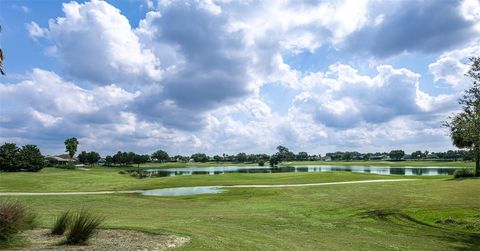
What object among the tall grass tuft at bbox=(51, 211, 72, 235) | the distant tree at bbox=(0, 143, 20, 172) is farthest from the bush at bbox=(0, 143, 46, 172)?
the tall grass tuft at bbox=(51, 211, 72, 235)

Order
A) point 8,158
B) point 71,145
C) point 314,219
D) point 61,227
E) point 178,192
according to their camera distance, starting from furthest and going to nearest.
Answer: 1. point 71,145
2. point 8,158
3. point 178,192
4. point 314,219
5. point 61,227

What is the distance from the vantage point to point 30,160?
276 ft

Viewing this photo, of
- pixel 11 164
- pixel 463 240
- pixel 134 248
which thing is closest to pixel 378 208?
pixel 463 240

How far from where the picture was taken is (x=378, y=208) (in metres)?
24.2

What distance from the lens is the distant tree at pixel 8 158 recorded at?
264 ft

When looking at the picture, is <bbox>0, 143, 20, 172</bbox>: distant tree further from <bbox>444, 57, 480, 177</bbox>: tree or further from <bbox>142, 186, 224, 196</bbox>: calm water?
<bbox>444, 57, 480, 177</bbox>: tree

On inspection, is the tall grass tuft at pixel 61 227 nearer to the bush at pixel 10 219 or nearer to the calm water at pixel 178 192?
the bush at pixel 10 219

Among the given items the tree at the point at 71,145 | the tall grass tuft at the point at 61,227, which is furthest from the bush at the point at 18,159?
the tall grass tuft at the point at 61,227

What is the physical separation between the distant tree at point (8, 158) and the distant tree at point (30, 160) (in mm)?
938

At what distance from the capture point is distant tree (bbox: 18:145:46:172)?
83.1 meters

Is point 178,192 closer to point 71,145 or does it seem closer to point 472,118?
point 472,118

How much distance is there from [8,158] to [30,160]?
4.14 meters

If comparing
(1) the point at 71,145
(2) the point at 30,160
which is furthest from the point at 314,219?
(1) the point at 71,145

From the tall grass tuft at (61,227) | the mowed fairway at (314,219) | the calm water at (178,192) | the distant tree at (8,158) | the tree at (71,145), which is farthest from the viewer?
the tree at (71,145)
